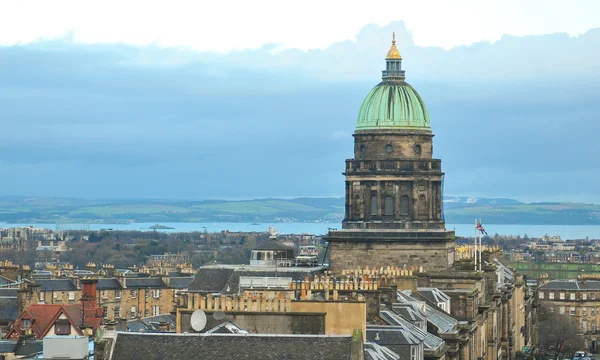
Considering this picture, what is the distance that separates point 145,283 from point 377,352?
10920cm

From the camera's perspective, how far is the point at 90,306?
349 feet

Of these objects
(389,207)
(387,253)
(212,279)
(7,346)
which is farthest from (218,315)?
(389,207)

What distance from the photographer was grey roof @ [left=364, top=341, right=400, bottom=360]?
65931 mm

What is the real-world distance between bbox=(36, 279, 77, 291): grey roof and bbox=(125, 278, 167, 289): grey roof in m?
9.37

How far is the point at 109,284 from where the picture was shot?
170250 mm

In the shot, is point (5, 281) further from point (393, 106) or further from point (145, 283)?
point (145, 283)

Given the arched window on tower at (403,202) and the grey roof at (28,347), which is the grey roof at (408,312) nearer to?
the grey roof at (28,347)

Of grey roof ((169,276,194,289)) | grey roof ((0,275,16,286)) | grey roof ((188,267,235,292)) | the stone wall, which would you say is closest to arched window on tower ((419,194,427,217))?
the stone wall

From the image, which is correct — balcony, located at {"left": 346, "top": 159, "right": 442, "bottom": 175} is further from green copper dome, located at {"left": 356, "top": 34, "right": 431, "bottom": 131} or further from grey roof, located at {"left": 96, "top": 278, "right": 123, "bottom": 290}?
grey roof, located at {"left": 96, "top": 278, "right": 123, "bottom": 290}

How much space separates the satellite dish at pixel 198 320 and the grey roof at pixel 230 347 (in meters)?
2.30

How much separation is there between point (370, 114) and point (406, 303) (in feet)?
186

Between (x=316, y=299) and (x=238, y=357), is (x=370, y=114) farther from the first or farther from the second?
(x=238, y=357)

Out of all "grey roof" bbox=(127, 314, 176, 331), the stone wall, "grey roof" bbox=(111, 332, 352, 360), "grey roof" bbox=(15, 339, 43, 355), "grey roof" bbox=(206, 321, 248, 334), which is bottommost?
"grey roof" bbox=(127, 314, 176, 331)

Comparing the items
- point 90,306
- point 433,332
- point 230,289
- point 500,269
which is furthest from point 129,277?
point 433,332
